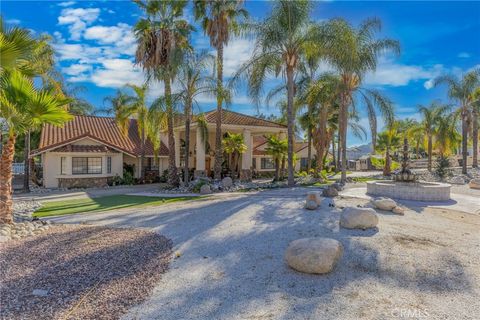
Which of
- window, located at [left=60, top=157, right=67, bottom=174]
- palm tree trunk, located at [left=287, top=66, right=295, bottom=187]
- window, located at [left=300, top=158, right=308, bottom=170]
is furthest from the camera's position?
window, located at [left=300, top=158, right=308, bottom=170]

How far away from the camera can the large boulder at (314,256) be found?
5.64 m

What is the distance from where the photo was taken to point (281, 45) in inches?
693

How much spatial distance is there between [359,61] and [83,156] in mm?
20677

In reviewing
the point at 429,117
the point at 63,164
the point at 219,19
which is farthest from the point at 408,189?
the point at 429,117

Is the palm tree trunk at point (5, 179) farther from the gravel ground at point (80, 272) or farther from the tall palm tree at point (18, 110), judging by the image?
the gravel ground at point (80, 272)

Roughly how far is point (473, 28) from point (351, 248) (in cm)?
1732

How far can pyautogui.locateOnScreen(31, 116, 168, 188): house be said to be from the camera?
2344 centimetres

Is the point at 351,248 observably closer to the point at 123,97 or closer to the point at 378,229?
the point at 378,229

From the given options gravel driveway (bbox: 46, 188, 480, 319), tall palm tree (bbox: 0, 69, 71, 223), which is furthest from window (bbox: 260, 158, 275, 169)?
tall palm tree (bbox: 0, 69, 71, 223)

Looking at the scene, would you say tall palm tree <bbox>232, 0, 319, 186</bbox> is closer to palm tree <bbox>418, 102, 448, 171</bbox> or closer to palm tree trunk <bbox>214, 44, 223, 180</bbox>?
palm tree trunk <bbox>214, 44, 223, 180</bbox>

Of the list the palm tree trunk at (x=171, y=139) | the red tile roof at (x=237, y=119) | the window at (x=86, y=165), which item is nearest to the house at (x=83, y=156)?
the window at (x=86, y=165)

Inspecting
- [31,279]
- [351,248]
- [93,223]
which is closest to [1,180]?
[93,223]

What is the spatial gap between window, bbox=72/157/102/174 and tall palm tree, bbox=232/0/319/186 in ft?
44.8

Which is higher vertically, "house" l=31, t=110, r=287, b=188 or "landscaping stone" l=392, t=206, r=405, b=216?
"house" l=31, t=110, r=287, b=188
